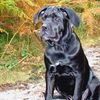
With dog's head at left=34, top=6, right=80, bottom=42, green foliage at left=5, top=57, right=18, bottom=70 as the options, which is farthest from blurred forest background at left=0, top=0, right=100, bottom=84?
dog's head at left=34, top=6, right=80, bottom=42

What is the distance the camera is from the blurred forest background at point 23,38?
6914 millimetres

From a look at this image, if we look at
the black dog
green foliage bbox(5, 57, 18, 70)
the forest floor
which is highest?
the black dog

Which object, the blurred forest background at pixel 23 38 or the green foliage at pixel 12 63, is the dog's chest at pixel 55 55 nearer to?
the blurred forest background at pixel 23 38

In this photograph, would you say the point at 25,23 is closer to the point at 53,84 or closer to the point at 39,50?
the point at 39,50

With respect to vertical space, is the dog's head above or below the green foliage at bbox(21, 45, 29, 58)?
above

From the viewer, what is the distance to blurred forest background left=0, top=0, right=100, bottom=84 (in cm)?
691

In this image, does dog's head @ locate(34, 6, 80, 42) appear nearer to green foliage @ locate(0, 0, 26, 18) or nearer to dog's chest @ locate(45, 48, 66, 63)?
dog's chest @ locate(45, 48, 66, 63)

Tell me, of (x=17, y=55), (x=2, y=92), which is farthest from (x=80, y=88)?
(x=17, y=55)

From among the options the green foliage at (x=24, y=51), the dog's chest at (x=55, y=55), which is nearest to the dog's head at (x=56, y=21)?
the dog's chest at (x=55, y=55)

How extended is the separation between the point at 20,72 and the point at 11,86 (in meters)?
0.59

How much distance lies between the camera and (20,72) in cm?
698

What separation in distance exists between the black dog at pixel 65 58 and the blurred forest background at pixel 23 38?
1.53 m

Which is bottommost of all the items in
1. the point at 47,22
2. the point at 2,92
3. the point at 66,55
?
the point at 2,92

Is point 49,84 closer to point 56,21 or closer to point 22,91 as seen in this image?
point 56,21
